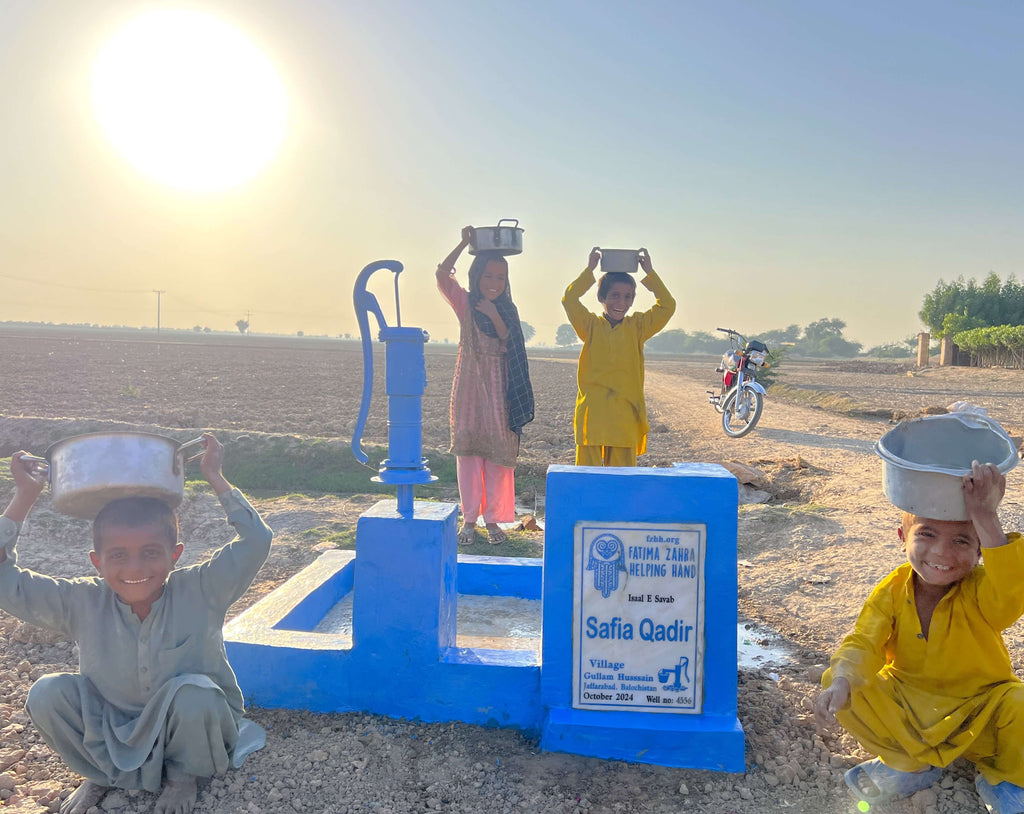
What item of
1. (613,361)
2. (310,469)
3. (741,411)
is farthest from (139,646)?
(741,411)

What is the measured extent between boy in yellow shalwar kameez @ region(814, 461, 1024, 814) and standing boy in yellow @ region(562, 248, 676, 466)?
2.16 m

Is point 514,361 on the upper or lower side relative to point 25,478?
upper

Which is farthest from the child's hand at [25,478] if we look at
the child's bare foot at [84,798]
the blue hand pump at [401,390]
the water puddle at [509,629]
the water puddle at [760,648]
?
the water puddle at [760,648]

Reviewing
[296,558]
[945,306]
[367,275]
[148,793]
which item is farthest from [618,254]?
[945,306]

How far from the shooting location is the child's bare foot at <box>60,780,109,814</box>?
89.6 inches

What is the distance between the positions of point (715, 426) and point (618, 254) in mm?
9952

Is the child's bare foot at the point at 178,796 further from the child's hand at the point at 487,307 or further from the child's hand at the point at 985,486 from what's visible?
the child's hand at the point at 487,307

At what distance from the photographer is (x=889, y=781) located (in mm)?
2387

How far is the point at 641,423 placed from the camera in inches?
181

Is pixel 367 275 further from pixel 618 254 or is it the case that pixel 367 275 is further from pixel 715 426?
pixel 715 426

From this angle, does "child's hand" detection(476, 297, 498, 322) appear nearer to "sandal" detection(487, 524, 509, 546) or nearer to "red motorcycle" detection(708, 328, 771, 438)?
"sandal" detection(487, 524, 509, 546)

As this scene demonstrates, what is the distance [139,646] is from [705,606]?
71.1 inches

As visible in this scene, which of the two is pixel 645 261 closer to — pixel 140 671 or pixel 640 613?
pixel 640 613

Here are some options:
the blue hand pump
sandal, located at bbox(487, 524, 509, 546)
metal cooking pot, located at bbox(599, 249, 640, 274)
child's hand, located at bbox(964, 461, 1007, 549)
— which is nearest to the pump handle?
the blue hand pump
